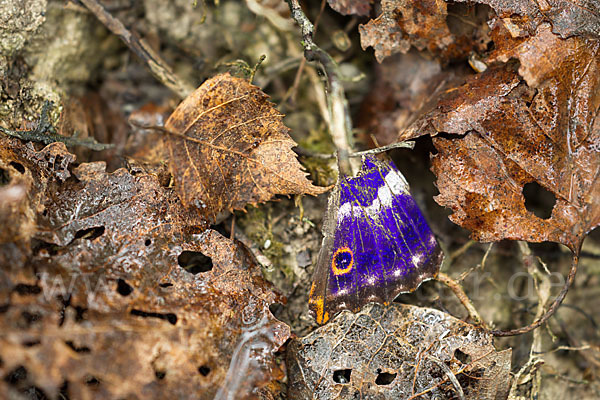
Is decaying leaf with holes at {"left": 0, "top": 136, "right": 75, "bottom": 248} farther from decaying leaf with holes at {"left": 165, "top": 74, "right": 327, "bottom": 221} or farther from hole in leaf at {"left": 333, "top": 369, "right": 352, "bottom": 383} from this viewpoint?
hole in leaf at {"left": 333, "top": 369, "right": 352, "bottom": 383}

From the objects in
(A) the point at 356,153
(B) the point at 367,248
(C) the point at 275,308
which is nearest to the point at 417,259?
(B) the point at 367,248

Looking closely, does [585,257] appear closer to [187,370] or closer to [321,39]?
[321,39]

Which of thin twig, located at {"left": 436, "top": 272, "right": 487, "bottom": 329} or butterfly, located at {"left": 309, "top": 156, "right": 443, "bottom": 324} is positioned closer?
butterfly, located at {"left": 309, "top": 156, "right": 443, "bottom": 324}

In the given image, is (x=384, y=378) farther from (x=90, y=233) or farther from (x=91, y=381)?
(x=90, y=233)

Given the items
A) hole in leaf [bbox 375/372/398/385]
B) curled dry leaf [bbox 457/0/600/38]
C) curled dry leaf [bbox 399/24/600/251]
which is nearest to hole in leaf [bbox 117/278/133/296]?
hole in leaf [bbox 375/372/398/385]

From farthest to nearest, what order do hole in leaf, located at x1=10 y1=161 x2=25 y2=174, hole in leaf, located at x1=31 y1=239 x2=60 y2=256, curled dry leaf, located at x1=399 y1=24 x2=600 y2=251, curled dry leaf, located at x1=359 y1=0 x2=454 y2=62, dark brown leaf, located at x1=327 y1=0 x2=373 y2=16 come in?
dark brown leaf, located at x1=327 y1=0 x2=373 y2=16 → curled dry leaf, located at x1=359 y1=0 x2=454 y2=62 → curled dry leaf, located at x1=399 y1=24 x2=600 y2=251 → hole in leaf, located at x1=10 y1=161 x2=25 y2=174 → hole in leaf, located at x1=31 y1=239 x2=60 y2=256

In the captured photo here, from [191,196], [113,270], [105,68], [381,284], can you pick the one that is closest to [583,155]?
[381,284]

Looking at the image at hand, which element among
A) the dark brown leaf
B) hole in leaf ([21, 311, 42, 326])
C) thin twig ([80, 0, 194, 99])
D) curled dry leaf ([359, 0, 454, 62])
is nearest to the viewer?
hole in leaf ([21, 311, 42, 326])
